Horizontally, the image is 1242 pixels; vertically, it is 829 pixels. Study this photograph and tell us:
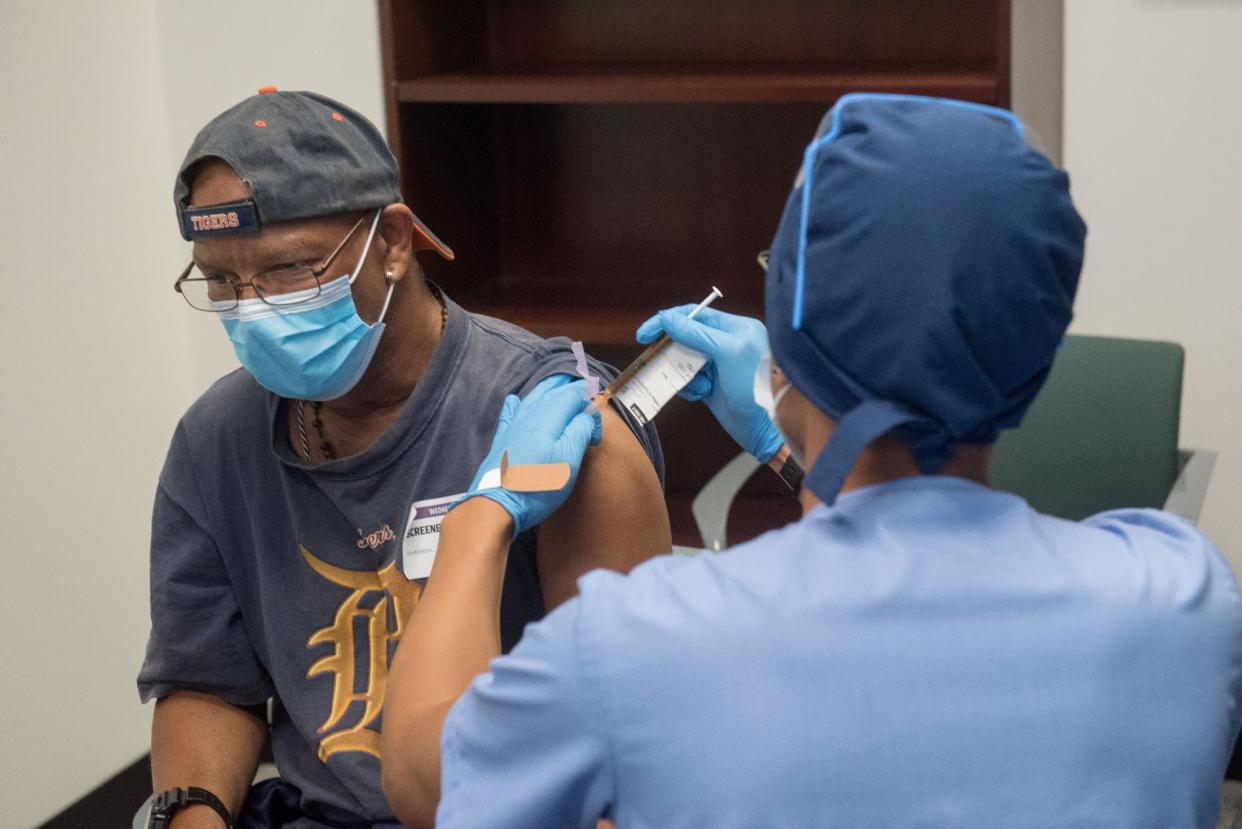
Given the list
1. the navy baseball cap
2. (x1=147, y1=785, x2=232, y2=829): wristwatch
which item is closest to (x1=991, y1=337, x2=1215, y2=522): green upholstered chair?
the navy baseball cap

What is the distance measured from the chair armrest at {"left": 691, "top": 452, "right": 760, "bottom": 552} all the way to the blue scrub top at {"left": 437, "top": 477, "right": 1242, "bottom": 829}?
1180 millimetres

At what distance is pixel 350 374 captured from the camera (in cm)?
146

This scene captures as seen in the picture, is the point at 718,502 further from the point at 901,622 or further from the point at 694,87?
the point at 901,622

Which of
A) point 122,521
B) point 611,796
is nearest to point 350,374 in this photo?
point 611,796

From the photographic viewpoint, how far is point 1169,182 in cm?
229

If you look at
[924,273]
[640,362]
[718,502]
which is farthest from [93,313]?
[924,273]

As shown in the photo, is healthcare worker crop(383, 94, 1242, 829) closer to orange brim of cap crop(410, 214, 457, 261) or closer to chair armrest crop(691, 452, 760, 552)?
orange brim of cap crop(410, 214, 457, 261)

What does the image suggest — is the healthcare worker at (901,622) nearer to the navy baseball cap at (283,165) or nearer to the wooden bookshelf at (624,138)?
the navy baseball cap at (283,165)

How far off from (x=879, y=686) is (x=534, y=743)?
21cm

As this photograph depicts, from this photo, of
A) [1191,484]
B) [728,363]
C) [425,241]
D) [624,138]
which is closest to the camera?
[728,363]

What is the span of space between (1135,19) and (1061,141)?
0.23 metres

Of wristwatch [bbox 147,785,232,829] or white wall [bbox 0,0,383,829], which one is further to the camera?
white wall [bbox 0,0,383,829]

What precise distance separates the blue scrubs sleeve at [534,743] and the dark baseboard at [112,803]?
1.91 metres

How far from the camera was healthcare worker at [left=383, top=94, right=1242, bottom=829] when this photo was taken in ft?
2.54
